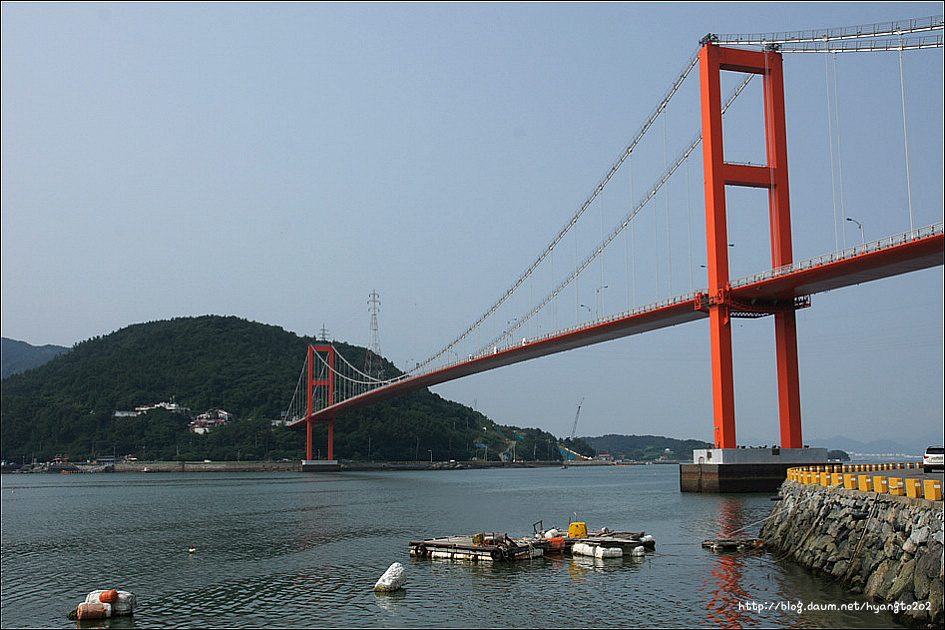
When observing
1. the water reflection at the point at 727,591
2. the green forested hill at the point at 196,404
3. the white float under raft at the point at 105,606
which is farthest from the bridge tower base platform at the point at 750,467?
the green forested hill at the point at 196,404

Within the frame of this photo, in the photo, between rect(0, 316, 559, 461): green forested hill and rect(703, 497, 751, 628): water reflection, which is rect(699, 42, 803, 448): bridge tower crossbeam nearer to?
rect(703, 497, 751, 628): water reflection

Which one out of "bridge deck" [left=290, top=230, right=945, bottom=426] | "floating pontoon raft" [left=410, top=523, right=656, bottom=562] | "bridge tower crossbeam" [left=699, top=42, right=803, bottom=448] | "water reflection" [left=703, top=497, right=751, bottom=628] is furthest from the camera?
"bridge tower crossbeam" [left=699, top=42, right=803, bottom=448]

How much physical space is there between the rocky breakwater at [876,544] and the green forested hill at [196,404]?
385ft

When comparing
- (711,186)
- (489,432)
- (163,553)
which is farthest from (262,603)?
(489,432)

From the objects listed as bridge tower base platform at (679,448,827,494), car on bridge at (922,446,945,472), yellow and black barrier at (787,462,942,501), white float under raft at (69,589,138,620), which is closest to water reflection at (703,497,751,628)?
yellow and black barrier at (787,462,942,501)

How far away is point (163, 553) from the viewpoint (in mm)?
28391

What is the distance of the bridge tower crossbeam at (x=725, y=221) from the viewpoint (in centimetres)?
4641

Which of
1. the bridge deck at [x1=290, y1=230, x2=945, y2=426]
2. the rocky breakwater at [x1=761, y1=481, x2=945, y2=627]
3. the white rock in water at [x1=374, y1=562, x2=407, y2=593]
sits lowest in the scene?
the white rock in water at [x1=374, y1=562, x2=407, y2=593]

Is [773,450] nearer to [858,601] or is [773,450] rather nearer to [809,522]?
[809,522]

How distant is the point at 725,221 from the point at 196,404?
126678 millimetres

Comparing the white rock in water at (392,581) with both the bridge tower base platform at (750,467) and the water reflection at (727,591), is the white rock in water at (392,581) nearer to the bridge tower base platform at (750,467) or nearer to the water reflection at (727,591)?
the water reflection at (727,591)

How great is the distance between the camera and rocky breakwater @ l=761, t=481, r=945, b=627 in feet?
45.2

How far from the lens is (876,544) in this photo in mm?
16359

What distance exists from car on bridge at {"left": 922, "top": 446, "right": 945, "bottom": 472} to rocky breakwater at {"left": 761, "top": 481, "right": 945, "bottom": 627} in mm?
4048
